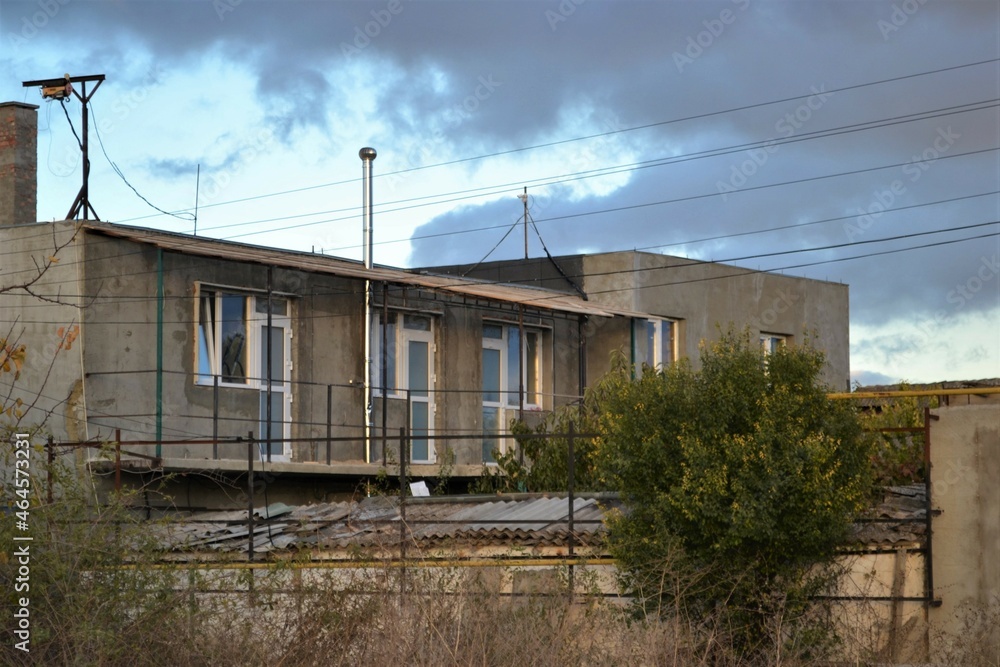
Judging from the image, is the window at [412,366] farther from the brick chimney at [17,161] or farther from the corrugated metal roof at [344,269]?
the brick chimney at [17,161]

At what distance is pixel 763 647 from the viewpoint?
1175 centimetres

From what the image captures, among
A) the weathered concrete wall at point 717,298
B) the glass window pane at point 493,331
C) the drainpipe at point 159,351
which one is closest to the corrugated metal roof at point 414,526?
the drainpipe at point 159,351

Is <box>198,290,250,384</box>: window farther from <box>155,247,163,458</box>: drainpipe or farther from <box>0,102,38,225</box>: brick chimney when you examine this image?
<box>0,102,38,225</box>: brick chimney

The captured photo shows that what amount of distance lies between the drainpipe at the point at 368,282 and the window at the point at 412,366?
1.27 feet

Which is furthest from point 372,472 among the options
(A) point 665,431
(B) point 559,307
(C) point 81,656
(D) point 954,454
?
(C) point 81,656

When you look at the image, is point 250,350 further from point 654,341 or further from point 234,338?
point 654,341

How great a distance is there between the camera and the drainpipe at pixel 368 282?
20.3 metres

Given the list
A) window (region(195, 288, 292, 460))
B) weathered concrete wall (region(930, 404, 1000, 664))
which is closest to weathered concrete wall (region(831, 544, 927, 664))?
weathered concrete wall (region(930, 404, 1000, 664))

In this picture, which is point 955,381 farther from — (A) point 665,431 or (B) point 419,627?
(B) point 419,627

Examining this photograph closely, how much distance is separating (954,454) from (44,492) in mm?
8848

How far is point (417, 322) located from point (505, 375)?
245 cm

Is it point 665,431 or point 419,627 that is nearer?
point 419,627

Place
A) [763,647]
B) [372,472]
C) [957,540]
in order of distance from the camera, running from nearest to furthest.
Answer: [763,647]
[957,540]
[372,472]

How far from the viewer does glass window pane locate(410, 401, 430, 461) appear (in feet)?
70.6
